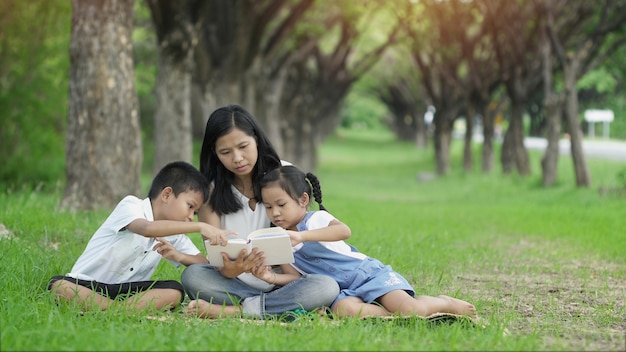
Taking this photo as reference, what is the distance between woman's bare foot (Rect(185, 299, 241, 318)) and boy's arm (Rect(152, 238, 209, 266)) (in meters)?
0.42

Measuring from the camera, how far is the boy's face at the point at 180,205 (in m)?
5.68

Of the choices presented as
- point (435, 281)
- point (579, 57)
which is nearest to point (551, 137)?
point (579, 57)

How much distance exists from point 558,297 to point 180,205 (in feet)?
10.1

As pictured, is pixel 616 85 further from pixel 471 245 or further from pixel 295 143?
pixel 471 245

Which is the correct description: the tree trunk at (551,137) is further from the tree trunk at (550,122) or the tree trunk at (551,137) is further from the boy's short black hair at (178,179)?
the boy's short black hair at (178,179)

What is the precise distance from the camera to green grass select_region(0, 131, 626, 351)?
4.41 m

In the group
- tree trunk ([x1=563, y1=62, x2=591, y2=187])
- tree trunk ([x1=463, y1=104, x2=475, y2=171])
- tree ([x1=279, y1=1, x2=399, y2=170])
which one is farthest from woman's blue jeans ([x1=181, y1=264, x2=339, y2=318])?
tree trunk ([x1=463, y1=104, x2=475, y2=171])

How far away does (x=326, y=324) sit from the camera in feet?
16.4

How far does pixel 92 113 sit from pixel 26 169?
705 cm

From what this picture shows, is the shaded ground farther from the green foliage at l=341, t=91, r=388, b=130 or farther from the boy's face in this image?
the green foliage at l=341, t=91, r=388, b=130

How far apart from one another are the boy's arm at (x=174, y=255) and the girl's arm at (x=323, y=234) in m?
0.95

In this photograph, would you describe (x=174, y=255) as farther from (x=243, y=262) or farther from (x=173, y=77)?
(x=173, y=77)

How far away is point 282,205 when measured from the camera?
568cm

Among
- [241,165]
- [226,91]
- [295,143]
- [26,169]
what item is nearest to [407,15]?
[295,143]
